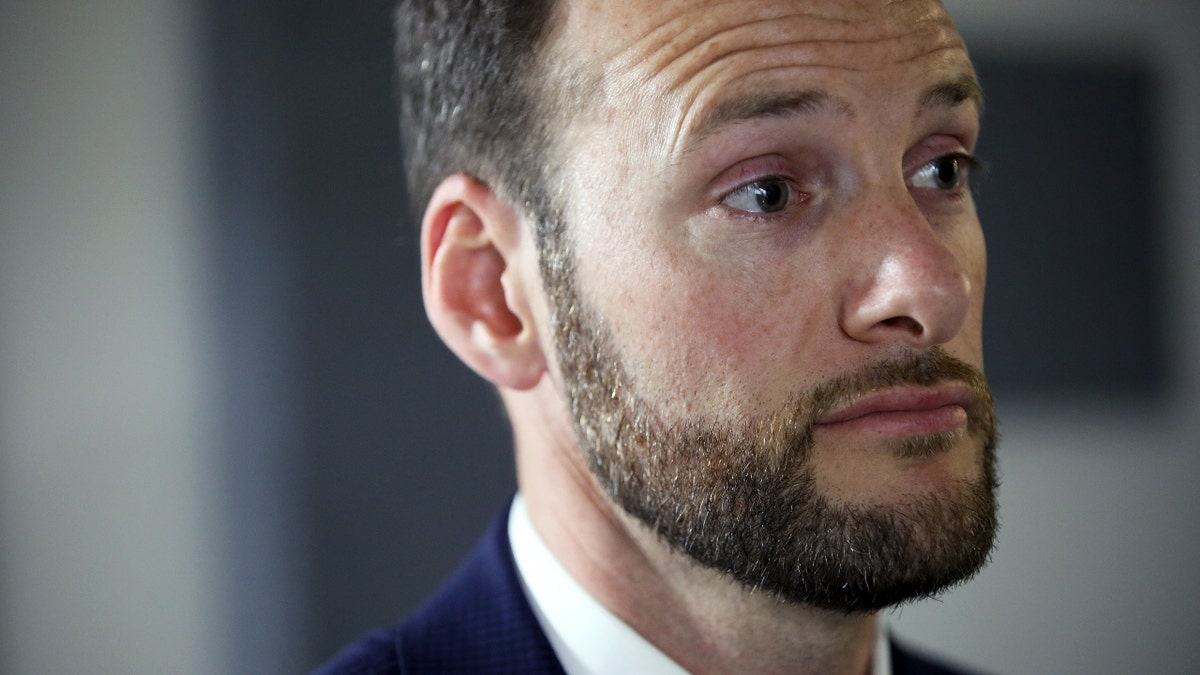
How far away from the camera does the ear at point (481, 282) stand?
1.24 meters

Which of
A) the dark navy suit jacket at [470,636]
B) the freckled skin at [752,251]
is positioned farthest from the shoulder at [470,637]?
the freckled skin at [752,251]

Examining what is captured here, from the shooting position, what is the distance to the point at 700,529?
1.10m

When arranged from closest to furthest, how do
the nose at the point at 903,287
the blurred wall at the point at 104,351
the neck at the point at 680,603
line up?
the nose at the point at 903,287 → the neck at the point at 680,603 → the blurred wall at the point at 104,351

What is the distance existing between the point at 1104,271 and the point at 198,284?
2739 mm

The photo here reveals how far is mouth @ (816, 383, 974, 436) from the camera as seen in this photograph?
3.43 ft

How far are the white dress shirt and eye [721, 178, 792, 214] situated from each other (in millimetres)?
470

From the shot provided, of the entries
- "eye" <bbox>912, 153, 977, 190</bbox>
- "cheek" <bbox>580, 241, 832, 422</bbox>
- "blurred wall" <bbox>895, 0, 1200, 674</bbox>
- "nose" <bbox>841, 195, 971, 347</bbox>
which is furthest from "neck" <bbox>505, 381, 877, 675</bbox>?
"blurred wall" <bbox>895, 0, 1200, 674</bbox>

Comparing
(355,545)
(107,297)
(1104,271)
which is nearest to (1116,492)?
(1104,271)

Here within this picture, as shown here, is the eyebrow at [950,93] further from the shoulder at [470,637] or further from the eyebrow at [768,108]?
the shoulder at [470,637]

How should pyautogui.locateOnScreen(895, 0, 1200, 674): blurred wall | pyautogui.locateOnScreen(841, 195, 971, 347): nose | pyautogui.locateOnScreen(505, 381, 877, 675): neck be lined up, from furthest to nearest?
pyautogui.locateOnScreen(895, 0, 1200, 674): blurred wall → pyautogui.locateOnScreen(505, 381, 877, 675): neck → pyautogui.locateOnScreen(841, 195, 971, 347): nose

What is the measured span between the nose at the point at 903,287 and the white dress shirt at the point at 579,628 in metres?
0.41

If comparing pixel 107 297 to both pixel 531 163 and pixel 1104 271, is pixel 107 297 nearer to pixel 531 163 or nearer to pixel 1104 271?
pixel 531 163

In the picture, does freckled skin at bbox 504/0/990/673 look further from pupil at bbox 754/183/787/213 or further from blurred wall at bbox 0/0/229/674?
blurred wall at bbox 0/0/229/674

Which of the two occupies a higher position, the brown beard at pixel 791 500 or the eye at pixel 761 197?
the eye at pixel 761 197
